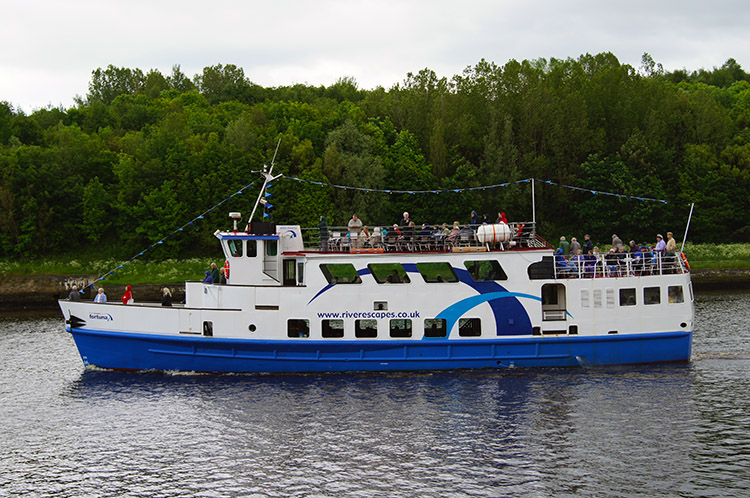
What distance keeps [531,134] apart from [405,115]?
12.9 metres

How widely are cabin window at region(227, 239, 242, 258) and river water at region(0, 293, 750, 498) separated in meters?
4.88

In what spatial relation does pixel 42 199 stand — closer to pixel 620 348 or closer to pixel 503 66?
pixel 503 66

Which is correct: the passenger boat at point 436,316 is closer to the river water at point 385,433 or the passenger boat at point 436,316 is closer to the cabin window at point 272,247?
the river water at point 385,433

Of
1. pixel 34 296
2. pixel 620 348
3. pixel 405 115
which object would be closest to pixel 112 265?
pixel 34 296

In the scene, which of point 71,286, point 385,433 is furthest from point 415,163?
point 385,433

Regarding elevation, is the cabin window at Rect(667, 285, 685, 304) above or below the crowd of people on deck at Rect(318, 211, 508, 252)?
below

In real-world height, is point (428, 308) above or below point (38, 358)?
above

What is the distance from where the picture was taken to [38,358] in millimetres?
33906

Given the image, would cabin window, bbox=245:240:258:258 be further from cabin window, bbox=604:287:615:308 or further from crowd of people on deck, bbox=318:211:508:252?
cabin window, bbox=604:287:615:308

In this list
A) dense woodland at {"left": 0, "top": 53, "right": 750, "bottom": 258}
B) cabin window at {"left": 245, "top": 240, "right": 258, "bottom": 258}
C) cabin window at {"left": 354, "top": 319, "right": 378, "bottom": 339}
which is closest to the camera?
cabin window at {"left": 354, "top": 319, "right": 378, "bottom": 339}

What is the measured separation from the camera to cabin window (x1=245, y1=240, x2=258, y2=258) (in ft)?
98.5

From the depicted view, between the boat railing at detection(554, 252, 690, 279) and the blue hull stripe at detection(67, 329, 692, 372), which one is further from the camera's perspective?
the boat railing at detection(554, 252, 690, 279)

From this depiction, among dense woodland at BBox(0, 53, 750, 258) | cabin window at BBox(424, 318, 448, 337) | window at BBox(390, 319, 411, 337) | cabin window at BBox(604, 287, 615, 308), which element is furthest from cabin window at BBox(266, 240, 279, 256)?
dense woodland at BBox(0, 53, 750, 258)

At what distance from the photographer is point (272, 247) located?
3017 centimetres
